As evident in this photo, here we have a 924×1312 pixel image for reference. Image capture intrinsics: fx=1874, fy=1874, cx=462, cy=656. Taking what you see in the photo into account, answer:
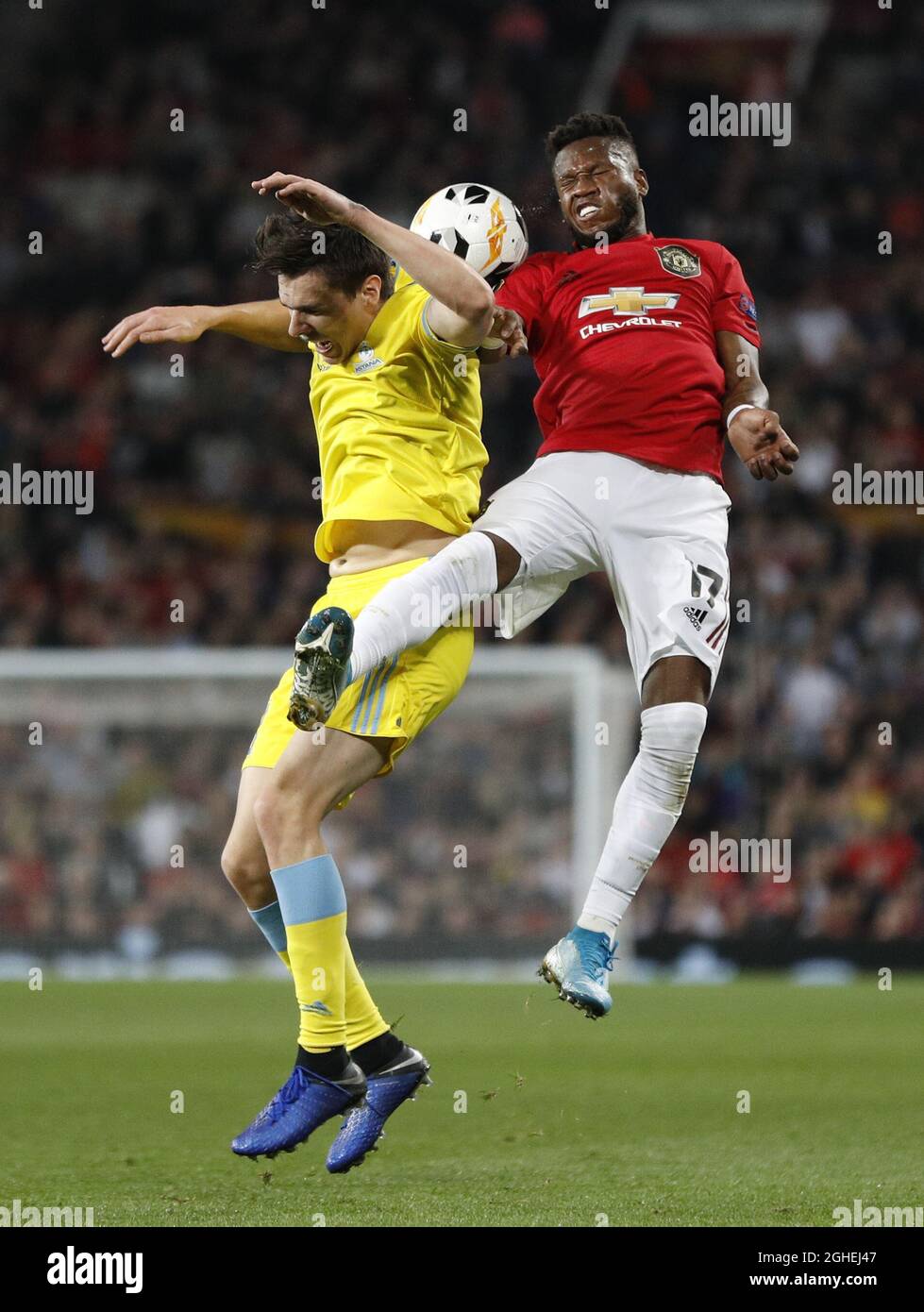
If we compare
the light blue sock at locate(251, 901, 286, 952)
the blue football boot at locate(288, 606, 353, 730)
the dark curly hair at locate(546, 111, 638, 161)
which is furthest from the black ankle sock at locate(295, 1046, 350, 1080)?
the dark curly hair at locate(546, 111, 638, 161)

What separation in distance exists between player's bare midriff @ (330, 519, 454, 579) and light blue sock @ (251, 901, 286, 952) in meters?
1.11

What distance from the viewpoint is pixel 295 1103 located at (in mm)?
5418

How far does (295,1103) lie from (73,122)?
16658mm

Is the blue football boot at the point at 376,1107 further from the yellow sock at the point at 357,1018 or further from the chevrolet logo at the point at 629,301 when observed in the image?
the chevrolet logo at the point at 629,301

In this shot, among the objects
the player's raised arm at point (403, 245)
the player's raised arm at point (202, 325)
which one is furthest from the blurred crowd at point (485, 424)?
the player's raised arm at point (403, 245)

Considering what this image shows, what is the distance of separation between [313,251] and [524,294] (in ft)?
2.67

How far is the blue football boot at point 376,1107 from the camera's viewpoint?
545cm

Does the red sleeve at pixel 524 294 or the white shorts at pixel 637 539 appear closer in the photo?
the white shorts at pixel 637 539

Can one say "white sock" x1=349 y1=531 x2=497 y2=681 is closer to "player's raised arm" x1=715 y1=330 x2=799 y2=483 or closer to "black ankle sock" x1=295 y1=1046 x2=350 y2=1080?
"player's raised arm" x1=715 y1=330 x2=799 y2=483
